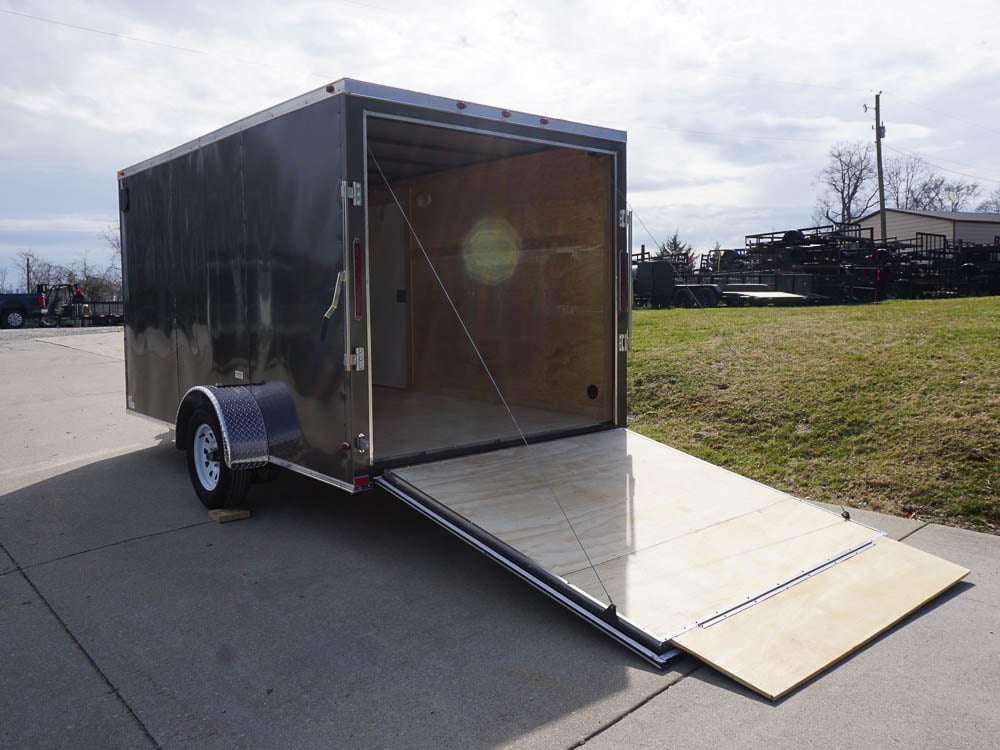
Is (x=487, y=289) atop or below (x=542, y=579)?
atop

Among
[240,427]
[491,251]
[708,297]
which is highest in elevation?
[491,251]

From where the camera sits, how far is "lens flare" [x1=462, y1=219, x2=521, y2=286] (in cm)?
754

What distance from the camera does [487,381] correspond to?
8031 mm

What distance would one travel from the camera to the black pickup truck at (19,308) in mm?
26922

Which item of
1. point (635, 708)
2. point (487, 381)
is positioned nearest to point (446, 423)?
point (487, 381)

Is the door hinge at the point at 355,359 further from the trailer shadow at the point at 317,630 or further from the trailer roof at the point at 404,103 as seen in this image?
the trailer roof at the point at 404,103

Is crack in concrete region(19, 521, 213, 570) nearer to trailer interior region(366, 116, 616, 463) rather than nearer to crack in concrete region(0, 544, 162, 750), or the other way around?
crack in concrete region(0, 544, 162, 750)

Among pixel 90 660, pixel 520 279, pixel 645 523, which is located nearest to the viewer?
pixel 90 660

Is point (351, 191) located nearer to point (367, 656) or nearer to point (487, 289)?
point (367, 656)

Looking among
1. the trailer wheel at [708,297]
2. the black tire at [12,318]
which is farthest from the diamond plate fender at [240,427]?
the black tire at [12,318]

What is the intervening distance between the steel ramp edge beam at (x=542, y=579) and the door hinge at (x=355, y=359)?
2.19ft

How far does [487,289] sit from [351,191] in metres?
3.43

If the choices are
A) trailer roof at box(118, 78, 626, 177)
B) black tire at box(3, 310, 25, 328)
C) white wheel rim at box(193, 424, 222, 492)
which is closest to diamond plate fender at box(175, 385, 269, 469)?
white wheel rim at box(193, 424, 222, 492)

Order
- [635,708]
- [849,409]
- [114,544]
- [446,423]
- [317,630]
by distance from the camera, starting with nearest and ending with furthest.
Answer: [635,708], [317,630], [114,544], [446,423], [849,409]
